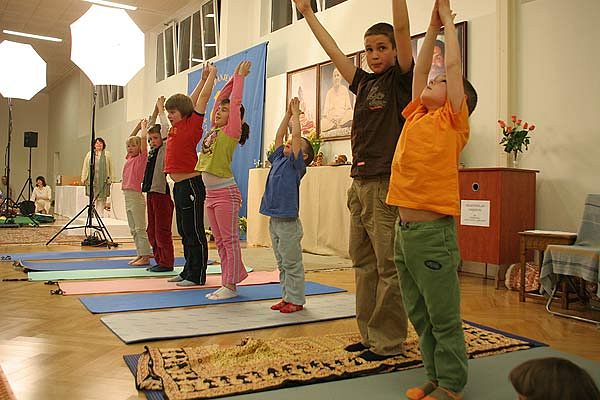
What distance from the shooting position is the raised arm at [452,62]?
1736mm

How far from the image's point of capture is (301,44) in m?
8.00

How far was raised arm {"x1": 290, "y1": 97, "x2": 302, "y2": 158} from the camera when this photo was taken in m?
3.08

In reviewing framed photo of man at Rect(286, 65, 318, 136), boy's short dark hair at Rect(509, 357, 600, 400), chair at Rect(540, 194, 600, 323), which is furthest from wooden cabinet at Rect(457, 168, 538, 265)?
boy's short dark hair at Rect(509, 357, 600, 400)

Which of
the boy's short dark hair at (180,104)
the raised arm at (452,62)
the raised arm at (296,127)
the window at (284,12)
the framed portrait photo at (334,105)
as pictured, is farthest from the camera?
the window at (284,12)

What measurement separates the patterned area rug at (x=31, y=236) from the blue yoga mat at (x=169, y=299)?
4.44 meters

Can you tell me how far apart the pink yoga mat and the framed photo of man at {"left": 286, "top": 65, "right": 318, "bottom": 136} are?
3453 millimetres

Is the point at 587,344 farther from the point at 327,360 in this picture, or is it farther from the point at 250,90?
the point at 250,90

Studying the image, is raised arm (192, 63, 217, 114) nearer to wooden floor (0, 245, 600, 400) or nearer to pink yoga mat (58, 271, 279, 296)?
pink yoga mat (58, 271, 279, 296)

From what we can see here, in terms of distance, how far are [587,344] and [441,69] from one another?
3318mm

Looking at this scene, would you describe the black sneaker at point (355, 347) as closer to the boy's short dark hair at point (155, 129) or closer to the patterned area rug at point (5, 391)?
the patterned area rug at point (5, 391)

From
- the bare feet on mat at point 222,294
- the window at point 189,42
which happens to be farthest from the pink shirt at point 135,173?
the window at point 189,42

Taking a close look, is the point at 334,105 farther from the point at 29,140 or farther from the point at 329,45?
the point at 29,140

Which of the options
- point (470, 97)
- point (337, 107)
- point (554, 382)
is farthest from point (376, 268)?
point (337, 107)

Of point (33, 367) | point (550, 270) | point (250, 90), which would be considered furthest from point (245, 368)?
point (250, 90)
